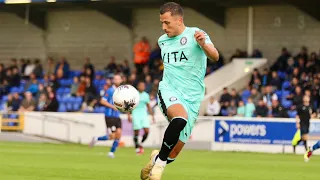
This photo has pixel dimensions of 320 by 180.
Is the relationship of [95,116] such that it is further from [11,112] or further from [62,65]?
[62,65]

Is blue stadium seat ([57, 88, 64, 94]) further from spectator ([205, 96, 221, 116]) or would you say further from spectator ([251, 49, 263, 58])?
spectator ([205, 96, 221, 116])

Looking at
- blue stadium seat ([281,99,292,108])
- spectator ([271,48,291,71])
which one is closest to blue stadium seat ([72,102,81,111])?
spectator ([271,48,291,71])

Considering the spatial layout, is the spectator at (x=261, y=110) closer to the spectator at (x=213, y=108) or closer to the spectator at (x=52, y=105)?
the spectator at (x=213, y=108)

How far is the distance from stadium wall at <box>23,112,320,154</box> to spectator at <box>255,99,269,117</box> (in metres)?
1.52

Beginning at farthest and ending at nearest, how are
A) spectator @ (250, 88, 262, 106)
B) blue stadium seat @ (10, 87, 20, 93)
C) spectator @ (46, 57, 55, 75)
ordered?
spectator @ (46, 57, 55, 75) < blue stadium seat @ (10, 87, 20, 93) < spectator @ (250, 88, 262, 106)

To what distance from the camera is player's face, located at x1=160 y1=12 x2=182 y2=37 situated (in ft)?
32.2

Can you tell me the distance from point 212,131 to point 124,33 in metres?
12.7

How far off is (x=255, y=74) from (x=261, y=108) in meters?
3.36

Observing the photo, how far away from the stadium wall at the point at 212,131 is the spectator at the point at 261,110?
1518mm

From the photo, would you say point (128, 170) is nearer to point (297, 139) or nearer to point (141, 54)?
point (297, 139)

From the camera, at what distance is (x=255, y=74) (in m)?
29.5

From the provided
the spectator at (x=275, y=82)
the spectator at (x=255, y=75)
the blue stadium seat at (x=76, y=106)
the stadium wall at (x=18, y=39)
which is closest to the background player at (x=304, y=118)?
the spectator at (x=275, y=82)

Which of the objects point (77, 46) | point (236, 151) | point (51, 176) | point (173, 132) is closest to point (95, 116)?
point (236, 151)

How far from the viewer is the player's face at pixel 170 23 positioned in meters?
9.83
